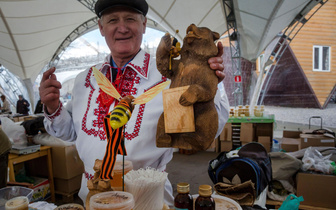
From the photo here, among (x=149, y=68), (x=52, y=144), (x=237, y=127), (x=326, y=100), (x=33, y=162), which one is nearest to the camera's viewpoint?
(x=149, y=68)

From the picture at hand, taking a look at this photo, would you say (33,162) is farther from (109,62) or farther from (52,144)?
(109,62)

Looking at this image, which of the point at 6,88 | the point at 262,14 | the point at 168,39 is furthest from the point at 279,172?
the point at 6,88

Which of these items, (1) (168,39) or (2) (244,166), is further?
(2) (244,166)

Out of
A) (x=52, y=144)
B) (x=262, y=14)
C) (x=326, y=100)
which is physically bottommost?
(x=52, y=144)

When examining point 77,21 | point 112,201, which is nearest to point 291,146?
point 112,201

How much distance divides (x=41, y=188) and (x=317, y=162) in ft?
11.9

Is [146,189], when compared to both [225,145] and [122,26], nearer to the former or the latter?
[122,26]

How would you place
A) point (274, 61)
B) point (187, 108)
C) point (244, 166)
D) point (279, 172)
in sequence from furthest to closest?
point (274, 61) < point (279, 172) < point (244, 166) < point (187, 108)

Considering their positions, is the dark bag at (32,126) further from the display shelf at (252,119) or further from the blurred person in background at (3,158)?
the display shelf at (252,119)

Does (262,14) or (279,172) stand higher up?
(262,14)

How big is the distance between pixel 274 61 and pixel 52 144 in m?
7.02

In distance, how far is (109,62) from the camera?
125 cm

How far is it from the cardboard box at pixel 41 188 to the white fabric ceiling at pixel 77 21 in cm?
401

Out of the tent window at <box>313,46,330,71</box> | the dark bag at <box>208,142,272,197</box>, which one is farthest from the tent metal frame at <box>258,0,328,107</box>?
the dark bag at <box>208,142,272,197</box>
